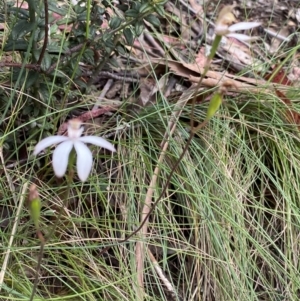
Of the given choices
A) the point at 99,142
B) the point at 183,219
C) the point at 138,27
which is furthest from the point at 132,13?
the point at 99,142

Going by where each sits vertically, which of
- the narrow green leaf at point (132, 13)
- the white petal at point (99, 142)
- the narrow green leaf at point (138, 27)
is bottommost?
the narrow green leaf at point (138, 27)

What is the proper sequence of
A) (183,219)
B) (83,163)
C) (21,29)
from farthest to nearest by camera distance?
(183,219)
(21,29)
(83,163)

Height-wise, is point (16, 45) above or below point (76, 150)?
below

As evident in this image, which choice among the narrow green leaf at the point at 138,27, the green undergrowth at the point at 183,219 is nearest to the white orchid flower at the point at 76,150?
the green undergrowth at the point at 183,219

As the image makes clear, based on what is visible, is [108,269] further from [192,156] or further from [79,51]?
[79,51]

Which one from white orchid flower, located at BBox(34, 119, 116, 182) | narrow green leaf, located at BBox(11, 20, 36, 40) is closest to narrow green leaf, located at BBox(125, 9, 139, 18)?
narrow green leaf, located at BBox(11, 20, 36, 40)

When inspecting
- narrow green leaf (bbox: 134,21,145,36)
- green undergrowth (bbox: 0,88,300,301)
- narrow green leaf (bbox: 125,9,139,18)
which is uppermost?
narrow green leaf (bbox: 125,9,139,18)

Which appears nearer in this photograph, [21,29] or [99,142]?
[99,142]

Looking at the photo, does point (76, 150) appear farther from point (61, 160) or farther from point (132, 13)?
point (132, 13)

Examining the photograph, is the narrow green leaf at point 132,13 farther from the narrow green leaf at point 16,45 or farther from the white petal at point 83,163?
the white petal at point 83,163

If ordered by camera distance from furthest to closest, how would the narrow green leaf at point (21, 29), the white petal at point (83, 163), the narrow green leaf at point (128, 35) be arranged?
the narrow green leaf at point (128, 35), the narrow green leaf at point (21, 29), the white petal at point (83, 163)

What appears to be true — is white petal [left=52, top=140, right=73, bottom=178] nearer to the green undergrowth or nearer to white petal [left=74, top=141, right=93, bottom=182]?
white petal [left=74, top=141, right=93, bottom=182]

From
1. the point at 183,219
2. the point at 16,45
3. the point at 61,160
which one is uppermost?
the point at 61,160
